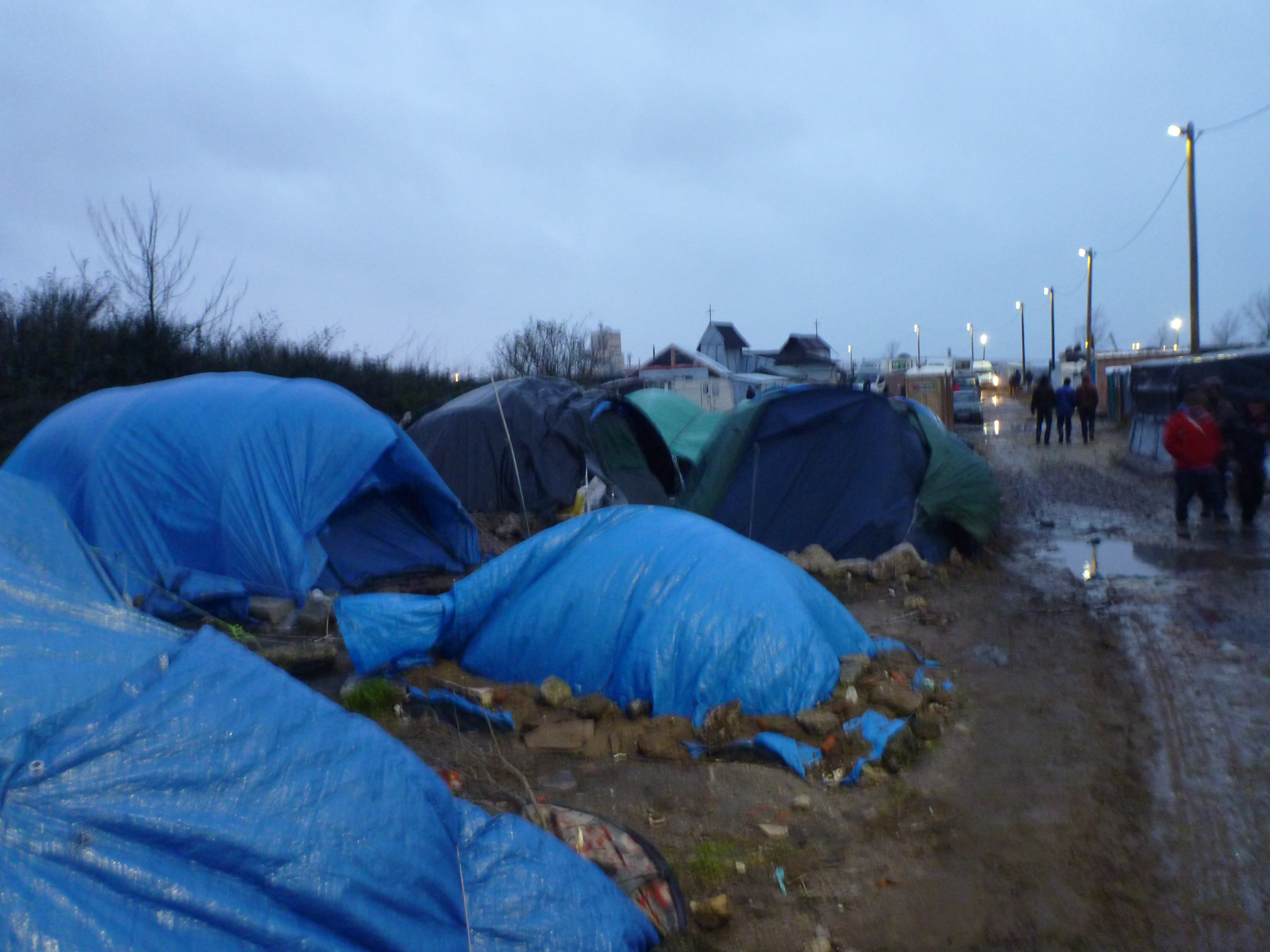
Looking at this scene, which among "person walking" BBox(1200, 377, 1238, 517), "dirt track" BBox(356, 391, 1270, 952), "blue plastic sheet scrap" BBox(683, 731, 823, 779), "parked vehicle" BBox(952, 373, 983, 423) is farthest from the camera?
"parked vehicle" BBox(952, 373, 983, 423)

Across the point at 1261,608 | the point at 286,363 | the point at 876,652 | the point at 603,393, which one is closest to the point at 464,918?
the point at 876,652

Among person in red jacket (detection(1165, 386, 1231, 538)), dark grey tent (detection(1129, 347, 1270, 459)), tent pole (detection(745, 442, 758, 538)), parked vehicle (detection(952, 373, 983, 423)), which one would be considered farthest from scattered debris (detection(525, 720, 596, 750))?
parked vehicle (detection(952, 373, 983, 423))

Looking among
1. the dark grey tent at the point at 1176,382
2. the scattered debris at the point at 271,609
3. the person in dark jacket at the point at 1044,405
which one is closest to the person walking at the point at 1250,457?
the dark grey tent at the point at 1176,382

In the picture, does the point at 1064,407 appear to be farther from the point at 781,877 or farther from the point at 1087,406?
the point at 781,877

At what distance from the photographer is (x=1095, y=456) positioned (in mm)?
21125

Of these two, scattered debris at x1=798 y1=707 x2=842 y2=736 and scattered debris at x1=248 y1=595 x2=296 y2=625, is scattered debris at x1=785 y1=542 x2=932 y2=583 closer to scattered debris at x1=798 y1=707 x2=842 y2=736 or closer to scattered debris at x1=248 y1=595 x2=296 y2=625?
scattered debris at x1=798 y1=707 x2=842 y2=736

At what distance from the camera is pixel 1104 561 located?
34.2 feet

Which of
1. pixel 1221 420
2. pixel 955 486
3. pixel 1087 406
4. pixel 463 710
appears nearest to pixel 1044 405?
pixel 1087 406

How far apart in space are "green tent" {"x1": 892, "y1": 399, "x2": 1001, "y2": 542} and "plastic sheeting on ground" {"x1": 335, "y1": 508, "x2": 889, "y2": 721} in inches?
174

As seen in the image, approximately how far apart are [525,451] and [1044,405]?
16364 mm

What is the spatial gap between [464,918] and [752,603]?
283 centimetres

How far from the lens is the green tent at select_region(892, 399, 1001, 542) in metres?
10.2

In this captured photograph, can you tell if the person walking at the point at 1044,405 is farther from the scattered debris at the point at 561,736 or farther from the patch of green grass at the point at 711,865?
the patch of green grass at the point at 711,865

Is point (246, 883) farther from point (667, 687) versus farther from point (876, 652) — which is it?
Result: point (876, 652)
